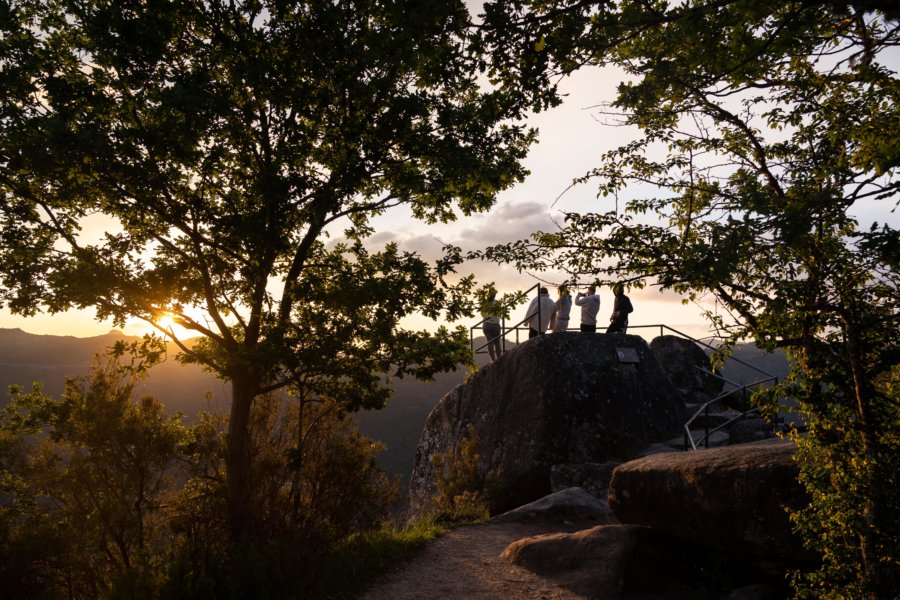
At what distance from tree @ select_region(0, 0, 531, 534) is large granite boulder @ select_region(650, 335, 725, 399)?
35.3ft

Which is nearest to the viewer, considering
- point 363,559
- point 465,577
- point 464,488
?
point 465,577

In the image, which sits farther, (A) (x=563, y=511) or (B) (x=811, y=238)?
(A) (x=563, y=511)

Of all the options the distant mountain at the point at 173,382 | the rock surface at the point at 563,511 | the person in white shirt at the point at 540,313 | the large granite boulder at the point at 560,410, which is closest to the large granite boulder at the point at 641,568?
the rock surface at the point at 563,511

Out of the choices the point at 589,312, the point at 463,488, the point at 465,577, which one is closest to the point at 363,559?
the point at 465,577

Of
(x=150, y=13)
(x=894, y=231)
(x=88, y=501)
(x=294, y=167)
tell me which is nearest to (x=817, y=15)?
(x=894, y=231)

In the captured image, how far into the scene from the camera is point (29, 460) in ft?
39.7

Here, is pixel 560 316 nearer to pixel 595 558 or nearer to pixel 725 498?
pixel 595 558

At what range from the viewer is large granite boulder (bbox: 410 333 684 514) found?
13445mm

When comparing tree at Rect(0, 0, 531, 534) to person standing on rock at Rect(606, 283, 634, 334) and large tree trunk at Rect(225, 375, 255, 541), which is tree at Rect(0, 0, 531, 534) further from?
person standing on rock at Rect(606, 283, 634, 334)

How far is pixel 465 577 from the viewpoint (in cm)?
774

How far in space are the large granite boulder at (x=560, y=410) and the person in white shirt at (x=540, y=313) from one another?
100 cm

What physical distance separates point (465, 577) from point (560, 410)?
664 centimetres

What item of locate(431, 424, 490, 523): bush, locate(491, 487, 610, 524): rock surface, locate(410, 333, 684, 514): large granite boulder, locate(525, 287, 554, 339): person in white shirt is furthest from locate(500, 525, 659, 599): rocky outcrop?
locate(525, 287, 554, 339): person in white shirt

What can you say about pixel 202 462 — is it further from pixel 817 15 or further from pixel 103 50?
pixel 817 15
